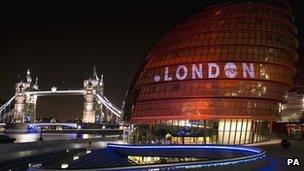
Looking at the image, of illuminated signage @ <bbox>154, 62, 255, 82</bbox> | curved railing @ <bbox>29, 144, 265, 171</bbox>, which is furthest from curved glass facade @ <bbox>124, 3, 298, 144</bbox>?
curved railing @ <bbox>29, 144, 265, 171</bbox>

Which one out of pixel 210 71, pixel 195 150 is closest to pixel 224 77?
pixel 210 71

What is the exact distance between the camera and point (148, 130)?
7331 cm

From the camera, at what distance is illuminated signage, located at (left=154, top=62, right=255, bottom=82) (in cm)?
6707

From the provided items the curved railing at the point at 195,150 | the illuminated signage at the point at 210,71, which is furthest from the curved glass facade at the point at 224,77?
the curved railing at the point at 195,150

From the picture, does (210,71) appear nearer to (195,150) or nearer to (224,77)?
(224,77)

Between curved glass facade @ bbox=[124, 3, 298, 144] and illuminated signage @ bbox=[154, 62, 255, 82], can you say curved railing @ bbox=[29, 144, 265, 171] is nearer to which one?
A: curved glass facade @ bbox=[124, 3, 298, 144]

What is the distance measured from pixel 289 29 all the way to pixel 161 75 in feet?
69.8

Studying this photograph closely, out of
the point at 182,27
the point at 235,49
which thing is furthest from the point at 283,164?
the point at 182,27

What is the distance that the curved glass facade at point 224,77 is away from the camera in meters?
66.5

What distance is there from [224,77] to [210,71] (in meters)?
2.23

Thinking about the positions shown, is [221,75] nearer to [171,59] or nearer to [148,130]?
[171,59]

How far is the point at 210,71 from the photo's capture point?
6812cm

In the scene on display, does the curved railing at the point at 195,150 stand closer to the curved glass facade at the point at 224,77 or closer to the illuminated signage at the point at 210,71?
the curved glass facade at the point at 224,77

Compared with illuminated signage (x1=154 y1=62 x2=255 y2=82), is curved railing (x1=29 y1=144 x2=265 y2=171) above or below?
below
